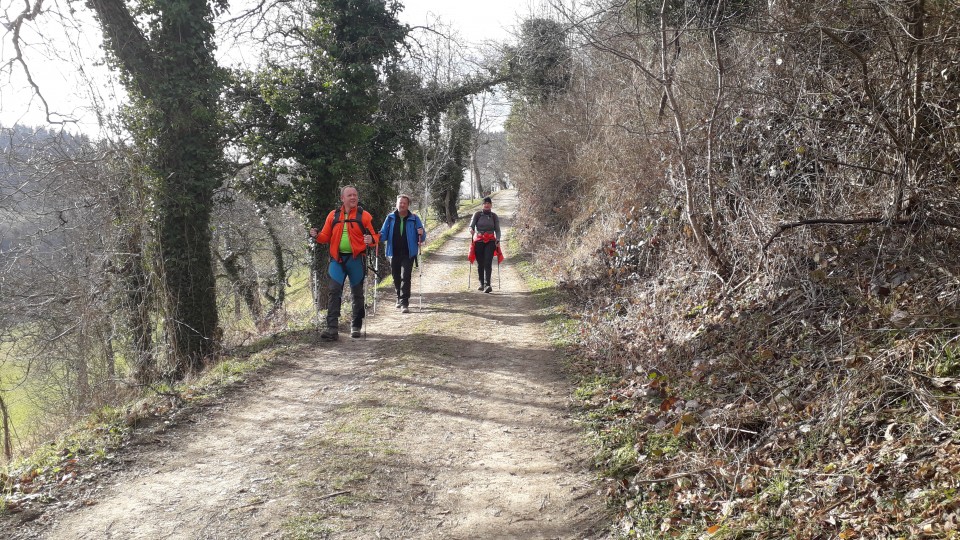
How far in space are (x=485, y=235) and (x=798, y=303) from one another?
26.8 feet

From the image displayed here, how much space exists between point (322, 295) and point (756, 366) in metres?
16.1

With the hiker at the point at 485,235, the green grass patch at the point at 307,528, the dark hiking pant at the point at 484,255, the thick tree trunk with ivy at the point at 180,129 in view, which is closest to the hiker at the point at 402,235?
the hiker at the point at 485,235

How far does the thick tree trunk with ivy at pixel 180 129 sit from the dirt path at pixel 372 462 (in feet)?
14.1

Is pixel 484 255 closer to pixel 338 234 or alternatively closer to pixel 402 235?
pixel 402 235

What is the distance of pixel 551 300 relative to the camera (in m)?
11.9

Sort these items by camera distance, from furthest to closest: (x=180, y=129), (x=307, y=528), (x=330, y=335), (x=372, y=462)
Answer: (x=180, y=129)
(x=330, y=335)
(x=372, y=462)
(x=307, y=528)

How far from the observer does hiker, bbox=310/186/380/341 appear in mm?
9164

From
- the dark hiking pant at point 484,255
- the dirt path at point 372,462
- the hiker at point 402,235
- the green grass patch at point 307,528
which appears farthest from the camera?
the dark hiking pant at point 484,255

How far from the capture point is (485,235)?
13180mm

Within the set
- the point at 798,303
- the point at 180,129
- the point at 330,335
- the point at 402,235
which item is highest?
the point at 180,129

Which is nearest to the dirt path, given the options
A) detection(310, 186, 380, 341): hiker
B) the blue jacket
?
detection(310, 186, 380, 341): hiker

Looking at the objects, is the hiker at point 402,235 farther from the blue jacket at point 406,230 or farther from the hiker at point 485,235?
the hiker at point 485,235

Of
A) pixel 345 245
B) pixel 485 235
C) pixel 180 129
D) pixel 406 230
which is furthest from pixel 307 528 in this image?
pixel 485 235

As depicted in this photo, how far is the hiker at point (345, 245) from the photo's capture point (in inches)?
361
